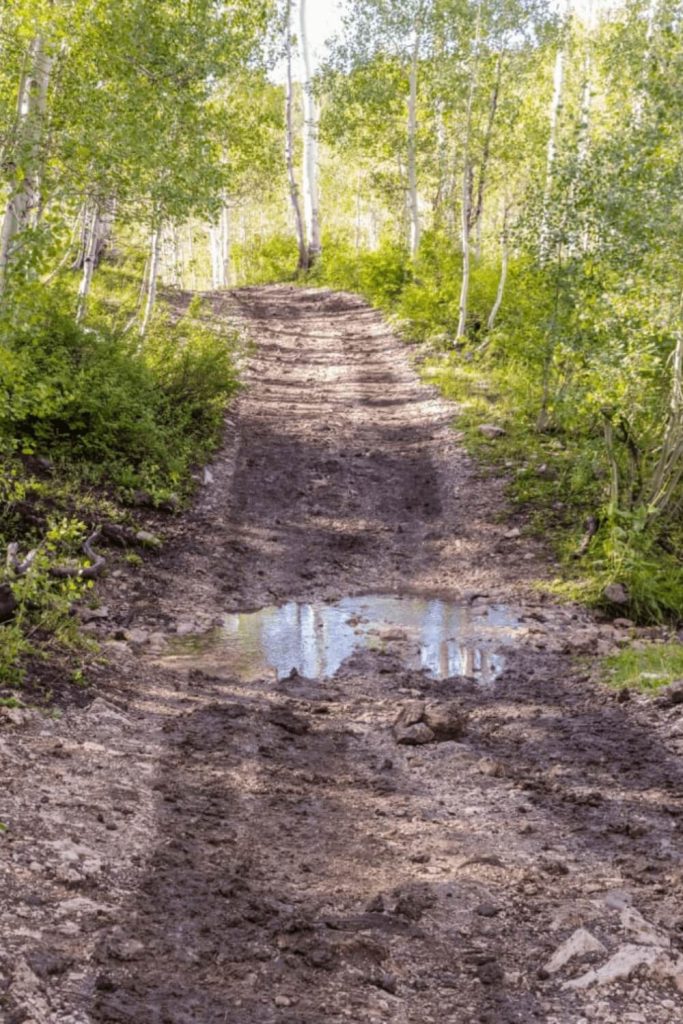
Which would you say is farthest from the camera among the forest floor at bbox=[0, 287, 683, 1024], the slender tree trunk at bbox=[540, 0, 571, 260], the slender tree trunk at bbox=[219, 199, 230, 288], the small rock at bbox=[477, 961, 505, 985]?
the slender tree trunk at bbox=[219, 199, 230, 288]

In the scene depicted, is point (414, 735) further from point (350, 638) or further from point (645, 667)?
point (645, 667)

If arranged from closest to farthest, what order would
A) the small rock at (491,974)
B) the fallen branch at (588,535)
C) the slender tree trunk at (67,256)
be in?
the small rock at (491,974)
the slender tree trunk at (67,256)
the fallen branch at (588,535)

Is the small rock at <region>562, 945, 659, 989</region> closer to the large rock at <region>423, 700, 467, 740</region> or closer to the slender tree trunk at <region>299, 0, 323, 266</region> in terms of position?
the large rock at <region>423, 700, 467, 740</region>

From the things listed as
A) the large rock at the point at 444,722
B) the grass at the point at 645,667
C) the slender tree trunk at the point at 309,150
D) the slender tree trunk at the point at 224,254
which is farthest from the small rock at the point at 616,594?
the slender tree trunk at the point at 224,254

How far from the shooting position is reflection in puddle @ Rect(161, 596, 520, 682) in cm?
812

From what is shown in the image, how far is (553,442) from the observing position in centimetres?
1447

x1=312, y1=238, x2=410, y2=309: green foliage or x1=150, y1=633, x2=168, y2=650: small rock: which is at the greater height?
x1=312, y1=238, x2=410, y2=309: green foliage

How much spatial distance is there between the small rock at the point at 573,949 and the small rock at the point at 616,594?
5.55 m

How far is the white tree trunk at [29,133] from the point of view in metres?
8.84

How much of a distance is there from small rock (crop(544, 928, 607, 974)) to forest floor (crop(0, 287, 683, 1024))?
0.01 metres

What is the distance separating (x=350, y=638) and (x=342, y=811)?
3.20 m

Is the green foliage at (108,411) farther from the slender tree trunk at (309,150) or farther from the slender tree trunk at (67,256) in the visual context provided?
the slender tree trunk at (309,150)

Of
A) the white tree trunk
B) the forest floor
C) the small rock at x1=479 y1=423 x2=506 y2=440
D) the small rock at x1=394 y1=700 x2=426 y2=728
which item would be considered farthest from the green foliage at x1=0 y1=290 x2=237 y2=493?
the small rock at x1=394 y1=700 x2=426 y2=728

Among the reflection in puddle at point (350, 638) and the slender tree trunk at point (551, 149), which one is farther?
the slender tree trunk at point (551, 149)
